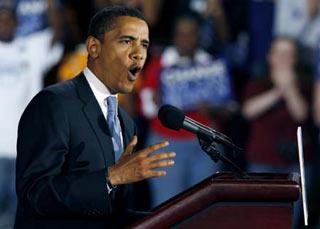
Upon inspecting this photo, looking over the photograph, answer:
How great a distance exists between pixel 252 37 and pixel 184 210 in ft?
13.2

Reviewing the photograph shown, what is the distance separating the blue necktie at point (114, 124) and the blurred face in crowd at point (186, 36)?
11.2 feet

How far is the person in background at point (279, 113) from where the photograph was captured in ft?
20.5

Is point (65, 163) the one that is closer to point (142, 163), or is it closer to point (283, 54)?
point (142, 163)

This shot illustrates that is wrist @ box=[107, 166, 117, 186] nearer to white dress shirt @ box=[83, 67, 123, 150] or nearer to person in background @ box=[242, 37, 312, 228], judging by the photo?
white dress shirt @ box=[83, 67, 123, 150]

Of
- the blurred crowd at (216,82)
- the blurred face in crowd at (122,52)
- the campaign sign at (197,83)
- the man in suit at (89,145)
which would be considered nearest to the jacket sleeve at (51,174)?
the man in suit at (89,145)

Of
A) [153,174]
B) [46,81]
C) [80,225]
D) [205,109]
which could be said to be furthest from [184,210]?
[46,81]

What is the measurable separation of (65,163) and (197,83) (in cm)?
363

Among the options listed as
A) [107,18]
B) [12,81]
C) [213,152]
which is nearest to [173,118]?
[213,152]

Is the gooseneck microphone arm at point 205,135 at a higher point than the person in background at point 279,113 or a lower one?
lower

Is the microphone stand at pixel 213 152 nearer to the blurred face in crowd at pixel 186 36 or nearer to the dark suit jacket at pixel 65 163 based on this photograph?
the dark suit jacket at pixel 65 163

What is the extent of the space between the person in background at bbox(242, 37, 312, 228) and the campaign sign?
19cm

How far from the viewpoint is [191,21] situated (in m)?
6.43

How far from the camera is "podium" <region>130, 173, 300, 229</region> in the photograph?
2.47 metres

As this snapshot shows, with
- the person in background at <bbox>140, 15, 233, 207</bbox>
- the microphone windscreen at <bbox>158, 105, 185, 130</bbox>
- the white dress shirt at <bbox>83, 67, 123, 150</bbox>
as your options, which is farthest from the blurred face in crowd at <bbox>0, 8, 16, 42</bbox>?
the microphone windscreen at <bbox>158, 105, 185, 130</bbox>
